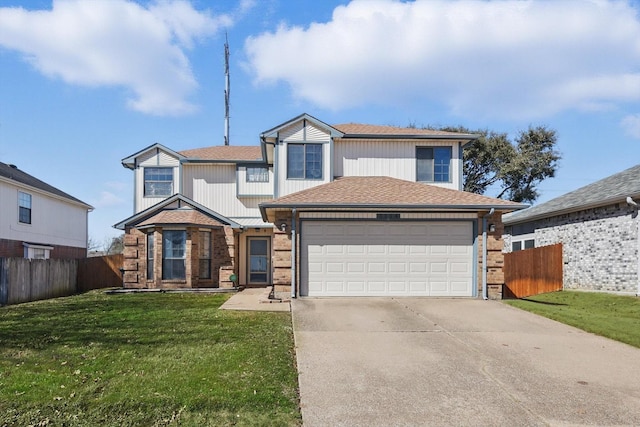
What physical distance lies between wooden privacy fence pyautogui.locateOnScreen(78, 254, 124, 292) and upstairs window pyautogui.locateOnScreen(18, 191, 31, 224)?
4684 mm

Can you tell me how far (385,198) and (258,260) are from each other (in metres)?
7.96

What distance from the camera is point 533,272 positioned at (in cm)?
1739

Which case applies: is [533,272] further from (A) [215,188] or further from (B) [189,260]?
(A) [215,188]

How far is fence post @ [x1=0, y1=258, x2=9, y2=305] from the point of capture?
14000mm

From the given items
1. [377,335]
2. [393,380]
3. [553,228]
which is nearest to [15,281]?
[377,335]

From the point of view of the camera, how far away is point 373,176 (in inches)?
666

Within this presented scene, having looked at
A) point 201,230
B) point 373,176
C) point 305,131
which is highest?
point 305,131

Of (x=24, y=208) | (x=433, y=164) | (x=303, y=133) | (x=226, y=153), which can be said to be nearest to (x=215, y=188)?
(x=226, y=153)

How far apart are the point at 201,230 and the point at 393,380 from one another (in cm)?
1319

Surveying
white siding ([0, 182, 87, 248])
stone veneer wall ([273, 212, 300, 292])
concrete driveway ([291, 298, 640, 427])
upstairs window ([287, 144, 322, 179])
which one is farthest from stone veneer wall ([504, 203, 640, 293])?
white siding ([0, 182, 87, 248])

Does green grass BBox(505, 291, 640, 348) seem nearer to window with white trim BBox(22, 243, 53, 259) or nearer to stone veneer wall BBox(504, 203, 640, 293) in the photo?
stone veneer wall BBox(504, 203, 640, 293)

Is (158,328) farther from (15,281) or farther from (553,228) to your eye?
(553,228)

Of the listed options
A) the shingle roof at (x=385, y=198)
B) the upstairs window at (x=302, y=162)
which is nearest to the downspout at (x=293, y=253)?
the shingle roof at (x=385, y=198)

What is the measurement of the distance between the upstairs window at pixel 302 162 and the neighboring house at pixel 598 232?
10.3m
